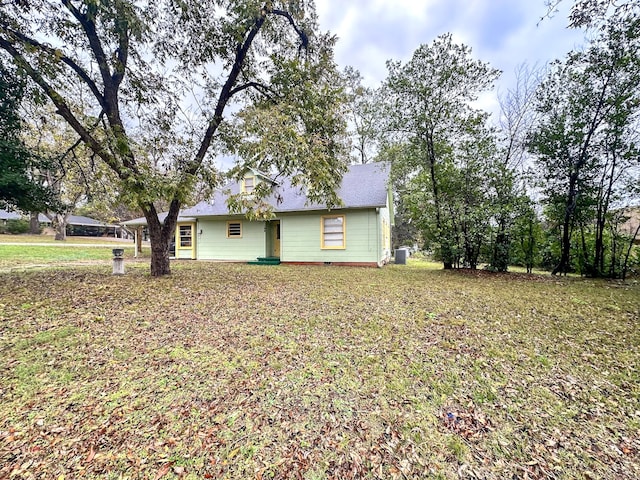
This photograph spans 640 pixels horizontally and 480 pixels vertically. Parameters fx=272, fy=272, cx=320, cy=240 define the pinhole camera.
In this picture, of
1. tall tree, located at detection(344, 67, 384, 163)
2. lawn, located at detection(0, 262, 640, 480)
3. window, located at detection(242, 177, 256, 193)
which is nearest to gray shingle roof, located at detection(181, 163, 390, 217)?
window, located at detection(242, 177, 256, 193)

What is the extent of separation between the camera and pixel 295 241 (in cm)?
1245

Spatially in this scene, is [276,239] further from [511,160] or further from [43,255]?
[43,255]

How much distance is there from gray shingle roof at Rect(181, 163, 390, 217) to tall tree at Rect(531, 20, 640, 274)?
548cm

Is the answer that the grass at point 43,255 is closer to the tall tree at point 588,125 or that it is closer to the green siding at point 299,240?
the green siding at point 299,240

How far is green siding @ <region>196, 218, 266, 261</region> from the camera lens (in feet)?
43.9

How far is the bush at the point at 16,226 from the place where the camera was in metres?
29.6

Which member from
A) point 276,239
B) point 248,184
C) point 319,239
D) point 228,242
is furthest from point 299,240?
point 228,242

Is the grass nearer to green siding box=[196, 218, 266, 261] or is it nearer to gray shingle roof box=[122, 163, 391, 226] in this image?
gray shingle roof box=[122, 163, 391, 226]

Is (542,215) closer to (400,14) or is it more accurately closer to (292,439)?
(400,14)

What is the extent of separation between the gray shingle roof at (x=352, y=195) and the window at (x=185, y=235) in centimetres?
102

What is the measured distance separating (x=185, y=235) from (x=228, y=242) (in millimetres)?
2935

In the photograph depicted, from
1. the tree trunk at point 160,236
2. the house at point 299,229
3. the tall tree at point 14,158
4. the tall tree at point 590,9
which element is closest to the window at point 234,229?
the house at point 299,229

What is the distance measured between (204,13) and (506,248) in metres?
11.5

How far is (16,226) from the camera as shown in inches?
1174
